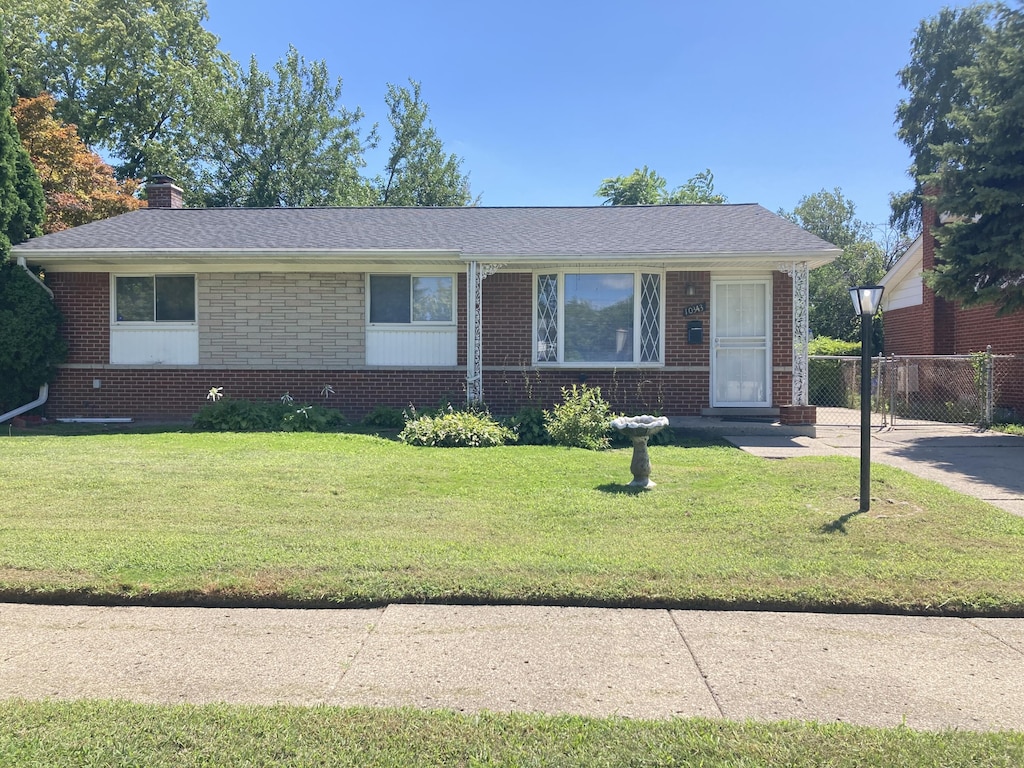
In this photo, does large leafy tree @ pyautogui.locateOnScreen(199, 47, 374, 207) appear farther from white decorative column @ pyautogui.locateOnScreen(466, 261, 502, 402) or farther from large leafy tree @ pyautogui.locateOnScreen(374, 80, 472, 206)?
white decorative column @ pyautogui.locateOnScreen(466, 261, 502, 402)

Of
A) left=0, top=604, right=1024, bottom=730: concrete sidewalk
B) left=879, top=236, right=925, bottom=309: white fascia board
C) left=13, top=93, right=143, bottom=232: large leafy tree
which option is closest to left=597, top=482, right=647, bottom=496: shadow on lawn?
left=0, top=604, right=1024, bottom=730: concrete sidewalk

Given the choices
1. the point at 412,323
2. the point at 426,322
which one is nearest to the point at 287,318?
the point at 412,323

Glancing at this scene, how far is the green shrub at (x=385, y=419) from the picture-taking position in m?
11.4

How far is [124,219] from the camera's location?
46.7 ft

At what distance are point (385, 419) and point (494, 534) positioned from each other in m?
6.49

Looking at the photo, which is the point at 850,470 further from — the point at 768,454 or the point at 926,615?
the point at 926,615

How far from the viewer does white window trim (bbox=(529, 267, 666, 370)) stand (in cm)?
1192

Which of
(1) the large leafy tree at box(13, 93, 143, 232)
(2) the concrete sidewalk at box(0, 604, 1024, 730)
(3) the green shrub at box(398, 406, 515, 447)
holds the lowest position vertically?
(2) the concrete sidewalk at box(0, 604, 1024, 730)

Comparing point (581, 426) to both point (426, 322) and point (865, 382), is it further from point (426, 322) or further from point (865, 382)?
point (865, 382)

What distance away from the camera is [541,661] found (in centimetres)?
348

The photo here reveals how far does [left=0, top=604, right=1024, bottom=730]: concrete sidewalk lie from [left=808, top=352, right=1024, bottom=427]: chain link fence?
951 cm

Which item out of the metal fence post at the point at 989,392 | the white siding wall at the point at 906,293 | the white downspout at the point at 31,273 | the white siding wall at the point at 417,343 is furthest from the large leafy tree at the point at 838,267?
the white downspout at the point at 31,273

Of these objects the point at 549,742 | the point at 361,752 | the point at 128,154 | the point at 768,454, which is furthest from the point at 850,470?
the point at 128,154

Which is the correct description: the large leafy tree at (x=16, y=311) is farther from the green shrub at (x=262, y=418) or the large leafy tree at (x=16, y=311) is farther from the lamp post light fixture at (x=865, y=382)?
the lamp post light fixture at (x=865, y=382)
